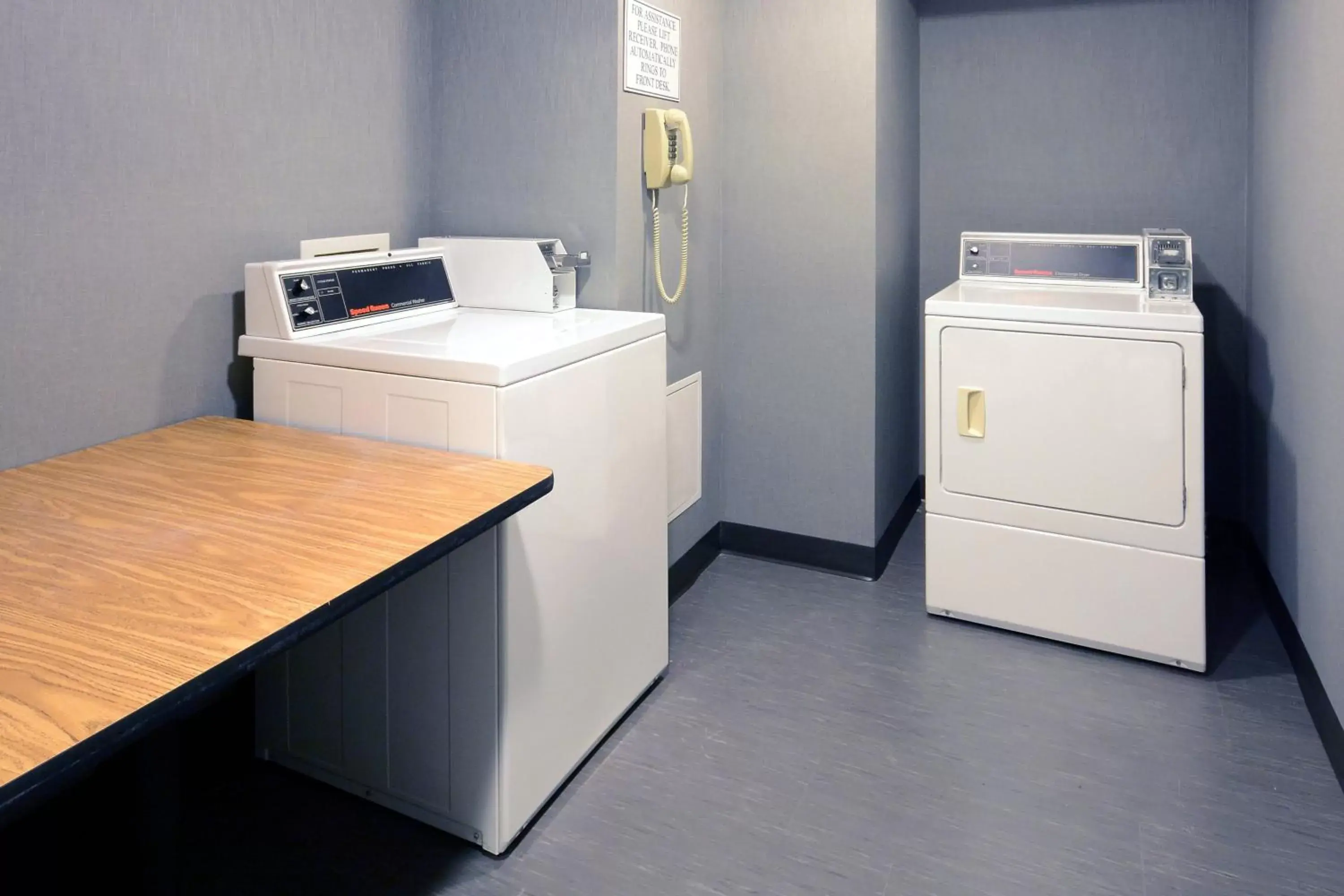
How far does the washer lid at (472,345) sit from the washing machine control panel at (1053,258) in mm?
1396

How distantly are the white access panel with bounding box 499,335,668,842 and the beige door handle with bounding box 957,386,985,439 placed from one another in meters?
0.90

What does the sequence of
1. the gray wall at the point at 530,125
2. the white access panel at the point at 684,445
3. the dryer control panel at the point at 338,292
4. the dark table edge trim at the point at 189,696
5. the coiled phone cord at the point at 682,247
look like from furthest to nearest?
the white access panel at the point at 684,445, the coiled phone cord at the point at 682,247, the gray wall at the point at 530,125, the dryer control panel at the point at 338,292, the dark table edge trim at the point at 189,696

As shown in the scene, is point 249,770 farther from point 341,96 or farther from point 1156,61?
point 1156,61

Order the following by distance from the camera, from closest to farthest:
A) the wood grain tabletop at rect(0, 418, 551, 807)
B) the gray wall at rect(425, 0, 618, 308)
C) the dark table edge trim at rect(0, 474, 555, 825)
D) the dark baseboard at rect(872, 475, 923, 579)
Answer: the dark table edge trim at rect(0, 474, 555, 825) → the wood grain tabletop at rect(0, 418, 551, 807) → the gray wall at rect(425, 0, 618, 308) → the dark baseboard at rect(872, 475, 923, 579)

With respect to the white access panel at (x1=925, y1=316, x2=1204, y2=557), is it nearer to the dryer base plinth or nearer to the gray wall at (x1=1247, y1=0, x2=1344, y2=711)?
the dryer base plinth

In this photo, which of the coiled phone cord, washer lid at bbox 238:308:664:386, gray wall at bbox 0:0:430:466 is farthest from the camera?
the coiled phone cord

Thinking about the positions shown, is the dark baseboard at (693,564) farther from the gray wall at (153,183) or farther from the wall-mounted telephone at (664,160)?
the gray wall at (153,183)

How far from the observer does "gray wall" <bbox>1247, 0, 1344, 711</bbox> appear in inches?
82.3

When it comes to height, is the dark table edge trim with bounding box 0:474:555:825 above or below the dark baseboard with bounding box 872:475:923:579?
above

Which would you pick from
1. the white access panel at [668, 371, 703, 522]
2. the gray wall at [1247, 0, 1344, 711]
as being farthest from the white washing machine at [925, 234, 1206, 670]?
the white access panel at [668, 371, 703, 522]

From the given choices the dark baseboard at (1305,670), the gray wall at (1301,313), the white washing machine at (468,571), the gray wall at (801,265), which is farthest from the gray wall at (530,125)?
the dark baseboard at (1305,670)

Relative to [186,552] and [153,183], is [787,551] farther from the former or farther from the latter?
[186,552]

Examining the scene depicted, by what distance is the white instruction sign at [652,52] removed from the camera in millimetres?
2369

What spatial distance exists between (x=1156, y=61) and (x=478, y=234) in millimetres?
2428
